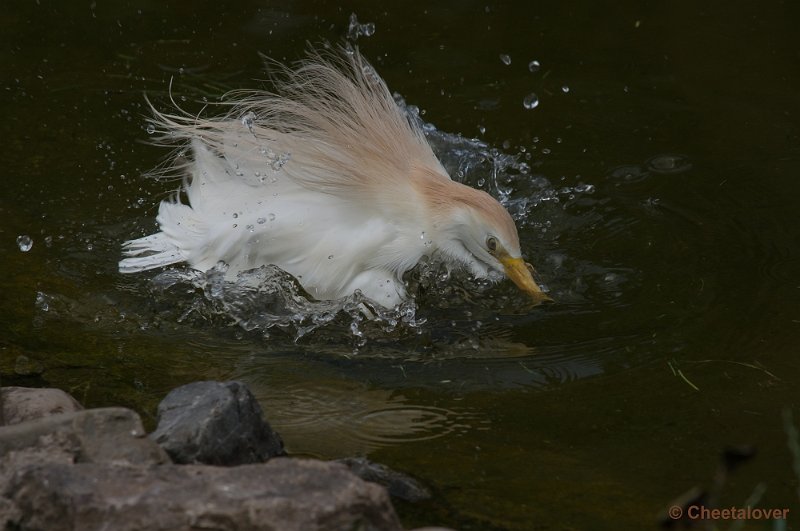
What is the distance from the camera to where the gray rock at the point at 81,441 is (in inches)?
119

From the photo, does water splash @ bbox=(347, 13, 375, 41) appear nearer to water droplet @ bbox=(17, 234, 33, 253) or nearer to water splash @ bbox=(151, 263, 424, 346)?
water droplet @ bbox=(17, 234, 33, 253)

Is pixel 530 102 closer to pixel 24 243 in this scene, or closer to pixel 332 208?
pixel 332 208

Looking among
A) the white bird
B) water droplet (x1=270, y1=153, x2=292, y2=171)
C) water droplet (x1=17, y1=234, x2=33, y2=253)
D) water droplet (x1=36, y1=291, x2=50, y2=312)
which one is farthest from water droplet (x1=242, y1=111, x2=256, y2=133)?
water droplet (x1=17, y1=234, x2=33, y2=253)

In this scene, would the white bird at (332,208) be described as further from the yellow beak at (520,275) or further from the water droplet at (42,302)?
the water droplet at (42,302)

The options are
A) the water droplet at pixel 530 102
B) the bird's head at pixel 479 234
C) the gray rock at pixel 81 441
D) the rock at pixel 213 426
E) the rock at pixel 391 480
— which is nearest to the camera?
the gray rock at pixel 81 441

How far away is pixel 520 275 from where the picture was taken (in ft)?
14.9

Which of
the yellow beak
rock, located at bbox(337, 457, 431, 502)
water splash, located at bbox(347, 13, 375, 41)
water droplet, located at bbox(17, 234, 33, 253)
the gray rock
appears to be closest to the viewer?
the gray rock

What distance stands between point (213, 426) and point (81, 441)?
38 cm

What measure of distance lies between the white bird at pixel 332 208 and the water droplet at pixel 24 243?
534 millimetres

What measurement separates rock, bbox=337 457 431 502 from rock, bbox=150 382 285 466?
11.6 inches

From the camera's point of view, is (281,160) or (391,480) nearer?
(391,480)

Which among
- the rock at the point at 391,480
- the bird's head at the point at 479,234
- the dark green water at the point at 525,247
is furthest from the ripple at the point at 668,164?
the rock at the point at 391,480

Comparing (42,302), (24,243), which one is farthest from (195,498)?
(24,243)

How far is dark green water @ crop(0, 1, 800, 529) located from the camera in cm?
365
